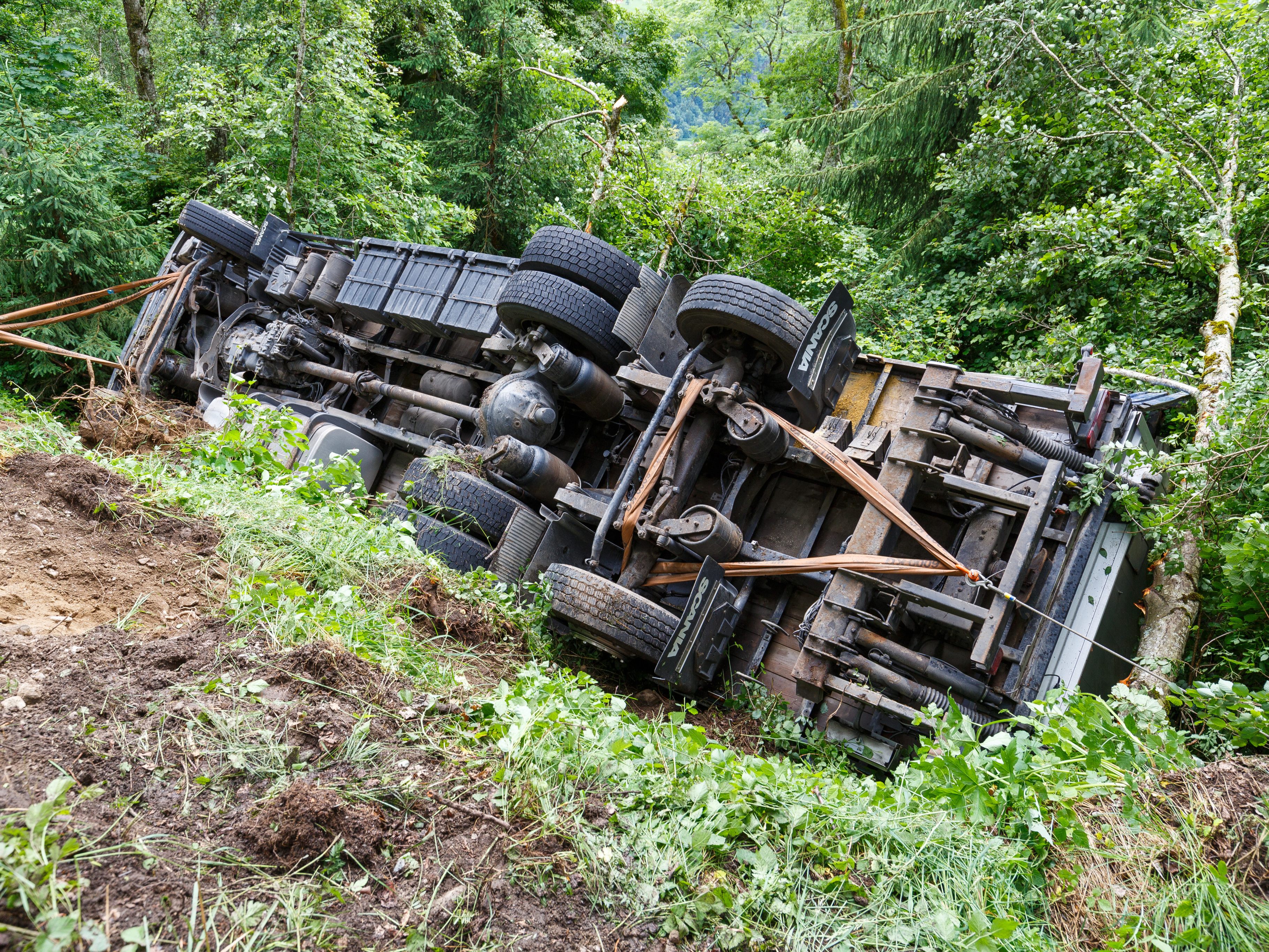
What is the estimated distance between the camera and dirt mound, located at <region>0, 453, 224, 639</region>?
2908 mm

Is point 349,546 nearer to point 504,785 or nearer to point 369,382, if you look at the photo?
point 504,785

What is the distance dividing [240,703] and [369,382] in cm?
520

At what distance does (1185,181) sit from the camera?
21.2ft

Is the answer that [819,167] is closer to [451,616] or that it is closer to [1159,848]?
[451,616]

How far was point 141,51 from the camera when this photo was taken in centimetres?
1428

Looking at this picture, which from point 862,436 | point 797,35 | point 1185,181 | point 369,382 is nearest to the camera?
point 862,436

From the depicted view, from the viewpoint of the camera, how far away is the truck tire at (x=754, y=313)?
4.49 meters

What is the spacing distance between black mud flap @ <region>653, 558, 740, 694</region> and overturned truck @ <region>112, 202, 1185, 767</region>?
1 cm

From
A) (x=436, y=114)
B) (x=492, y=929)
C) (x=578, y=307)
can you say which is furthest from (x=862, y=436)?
(x=436, y=114)

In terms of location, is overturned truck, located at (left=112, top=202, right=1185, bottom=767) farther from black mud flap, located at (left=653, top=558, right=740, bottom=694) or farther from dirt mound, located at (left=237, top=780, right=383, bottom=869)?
dirt mound, located at (left=237, top=780, right=383, bottom=869)

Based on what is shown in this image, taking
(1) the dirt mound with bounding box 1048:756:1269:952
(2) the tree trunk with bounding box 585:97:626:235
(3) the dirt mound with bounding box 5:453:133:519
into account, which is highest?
(2) the tree trunk with bounding box 585:97:626:235

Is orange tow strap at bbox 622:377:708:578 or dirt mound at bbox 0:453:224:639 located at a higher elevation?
orange tow strap at bbox 622:377:708:578

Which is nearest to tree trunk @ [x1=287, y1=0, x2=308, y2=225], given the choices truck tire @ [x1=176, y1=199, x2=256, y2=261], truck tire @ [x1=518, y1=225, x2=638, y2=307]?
truck tire @ [x1=176, y1=199, x2=256, y2=261]

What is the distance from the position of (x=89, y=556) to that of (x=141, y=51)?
14.8 metres
